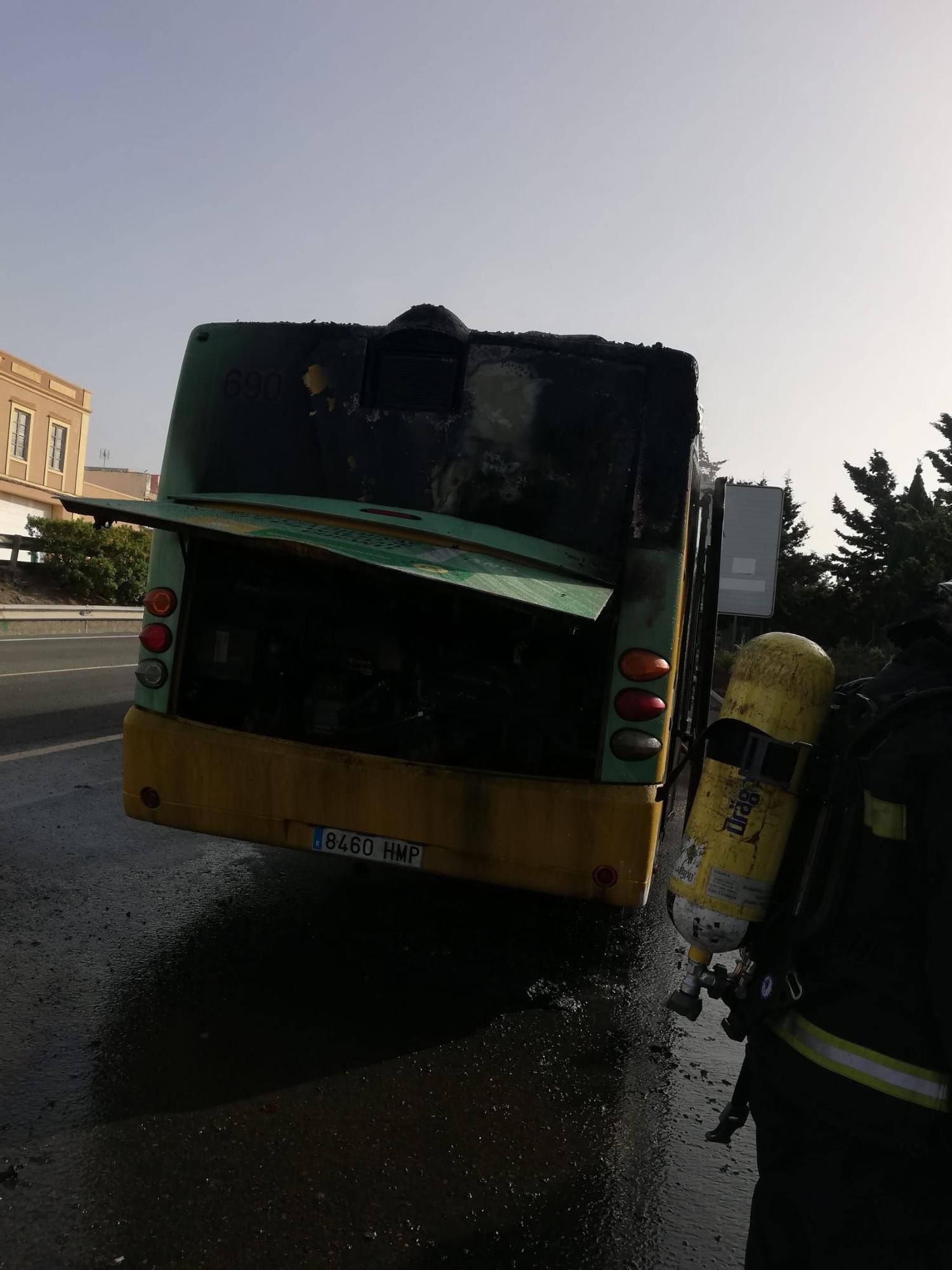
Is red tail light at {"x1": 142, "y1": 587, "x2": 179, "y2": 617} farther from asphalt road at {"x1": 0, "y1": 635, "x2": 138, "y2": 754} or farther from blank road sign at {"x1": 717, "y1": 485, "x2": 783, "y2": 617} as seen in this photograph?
blank road sign at {"x1": 717, "y1": 485, "x2": 783, "y2": 617}

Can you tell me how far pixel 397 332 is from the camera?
4727 millimetres

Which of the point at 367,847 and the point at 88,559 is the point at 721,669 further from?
the point at 367,847

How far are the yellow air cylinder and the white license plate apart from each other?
2289mm

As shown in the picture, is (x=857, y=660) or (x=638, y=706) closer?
(x=638, y=706)

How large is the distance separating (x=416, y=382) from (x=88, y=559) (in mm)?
30942

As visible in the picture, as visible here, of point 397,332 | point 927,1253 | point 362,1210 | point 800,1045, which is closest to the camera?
point 927,1253

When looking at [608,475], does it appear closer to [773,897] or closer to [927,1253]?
[773,897]

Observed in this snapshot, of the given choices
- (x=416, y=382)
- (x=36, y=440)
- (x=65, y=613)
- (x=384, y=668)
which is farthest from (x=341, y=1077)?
(x=36, y=440)

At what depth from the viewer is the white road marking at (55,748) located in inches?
320


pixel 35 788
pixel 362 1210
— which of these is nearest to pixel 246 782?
pixel 362 1210

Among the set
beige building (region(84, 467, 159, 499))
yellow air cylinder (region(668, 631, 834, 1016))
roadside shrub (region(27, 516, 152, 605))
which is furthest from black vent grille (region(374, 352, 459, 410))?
beige building (region(84, 467, 159, 499))

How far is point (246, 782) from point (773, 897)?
2831mm

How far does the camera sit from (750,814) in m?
2.01

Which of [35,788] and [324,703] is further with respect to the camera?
[35,788]
